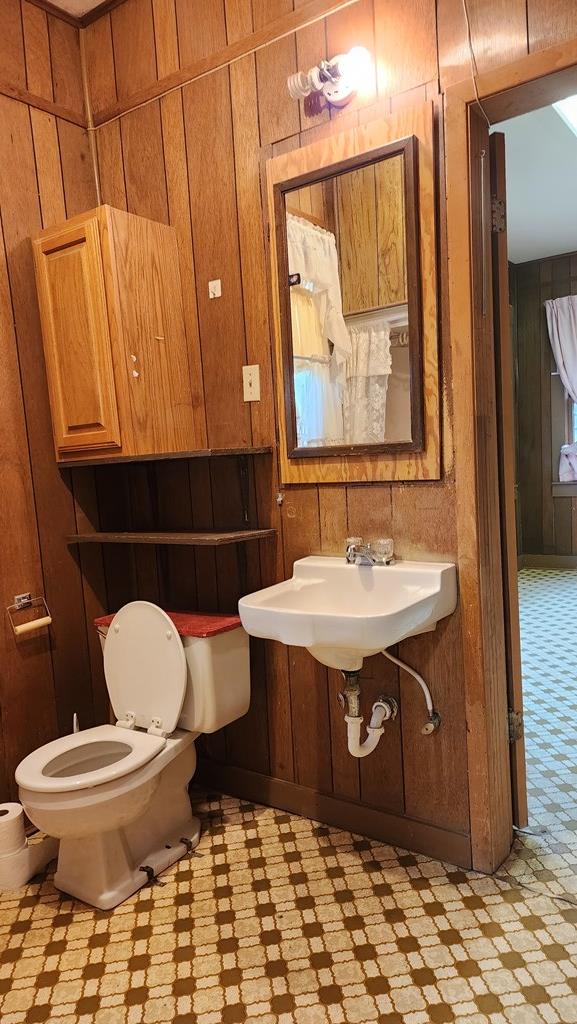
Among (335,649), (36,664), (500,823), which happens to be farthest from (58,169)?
(500,823)

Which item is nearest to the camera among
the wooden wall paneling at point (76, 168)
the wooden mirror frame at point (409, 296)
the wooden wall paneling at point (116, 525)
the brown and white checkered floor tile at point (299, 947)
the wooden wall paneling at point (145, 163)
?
the brown and white checkered floor tile at point (299, 947)

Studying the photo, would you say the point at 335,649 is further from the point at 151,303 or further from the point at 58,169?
the point at 58,169

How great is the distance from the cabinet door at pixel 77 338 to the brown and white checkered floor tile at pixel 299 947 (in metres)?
1.37

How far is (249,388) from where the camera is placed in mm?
2051

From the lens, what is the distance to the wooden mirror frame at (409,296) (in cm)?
162

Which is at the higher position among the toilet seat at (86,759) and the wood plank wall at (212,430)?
the wood plank wall at (212,430)

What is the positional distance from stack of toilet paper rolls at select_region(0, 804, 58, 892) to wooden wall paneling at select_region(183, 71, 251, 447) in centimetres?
132

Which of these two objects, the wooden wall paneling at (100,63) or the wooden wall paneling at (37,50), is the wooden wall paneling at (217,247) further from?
the wooden wall paneling at (37,50)

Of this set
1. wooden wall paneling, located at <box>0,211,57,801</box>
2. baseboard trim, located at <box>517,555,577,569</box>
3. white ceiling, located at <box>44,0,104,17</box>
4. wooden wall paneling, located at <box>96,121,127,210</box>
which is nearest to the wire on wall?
wooden wall paneling, located at <box>96,121,127,210</box>

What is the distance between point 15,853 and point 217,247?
197 cm

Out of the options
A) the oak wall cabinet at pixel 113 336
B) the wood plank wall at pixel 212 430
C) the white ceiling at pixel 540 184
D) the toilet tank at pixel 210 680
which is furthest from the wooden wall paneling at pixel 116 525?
the white ceiling at pixel 540 184

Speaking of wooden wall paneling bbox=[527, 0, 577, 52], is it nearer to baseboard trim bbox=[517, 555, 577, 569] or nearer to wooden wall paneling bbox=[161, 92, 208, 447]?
wooden wall paneling bbox=[161, 92, 208, 447]

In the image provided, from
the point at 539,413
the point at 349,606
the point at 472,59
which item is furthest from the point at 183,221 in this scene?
the point at 539,413

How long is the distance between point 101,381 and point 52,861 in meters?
1.52
